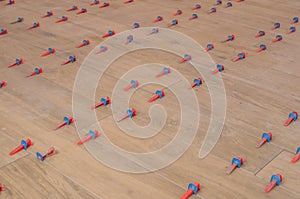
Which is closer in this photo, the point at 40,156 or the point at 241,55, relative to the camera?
the point at 40,156

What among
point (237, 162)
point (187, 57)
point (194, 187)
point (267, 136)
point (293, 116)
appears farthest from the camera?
point (187, 57)

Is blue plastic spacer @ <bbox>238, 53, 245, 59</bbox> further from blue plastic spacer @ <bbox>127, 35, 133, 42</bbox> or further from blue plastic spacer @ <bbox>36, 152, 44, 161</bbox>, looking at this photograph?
blue plastic spacer @ <bbox>36, 152, 44, 161</bbox>

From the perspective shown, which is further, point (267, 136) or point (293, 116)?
point (293, 116)

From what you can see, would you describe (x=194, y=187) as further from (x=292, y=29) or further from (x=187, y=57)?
(x=292, y=29)

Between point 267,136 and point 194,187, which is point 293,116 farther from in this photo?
point 194,187

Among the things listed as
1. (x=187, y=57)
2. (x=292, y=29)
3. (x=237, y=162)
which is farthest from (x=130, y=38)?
(x=237, y=162)

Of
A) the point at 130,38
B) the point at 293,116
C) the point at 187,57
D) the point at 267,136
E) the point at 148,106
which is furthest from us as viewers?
the point at 130,38

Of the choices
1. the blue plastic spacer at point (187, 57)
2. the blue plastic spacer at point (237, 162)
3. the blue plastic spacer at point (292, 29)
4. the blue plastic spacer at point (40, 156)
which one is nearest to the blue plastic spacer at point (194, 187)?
the blue plastic spacer at point (237, 162)

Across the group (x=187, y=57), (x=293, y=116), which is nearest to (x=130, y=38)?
(x=187, y=57)

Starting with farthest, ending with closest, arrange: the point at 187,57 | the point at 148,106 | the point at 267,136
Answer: the point at 187,57, the point at 148,106, the point at 267,136

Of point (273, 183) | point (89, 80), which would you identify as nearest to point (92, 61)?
point (89, 80)

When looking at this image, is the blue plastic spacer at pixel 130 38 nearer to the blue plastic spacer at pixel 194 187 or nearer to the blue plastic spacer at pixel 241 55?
the blue plastic spacer at pixel 241 55
